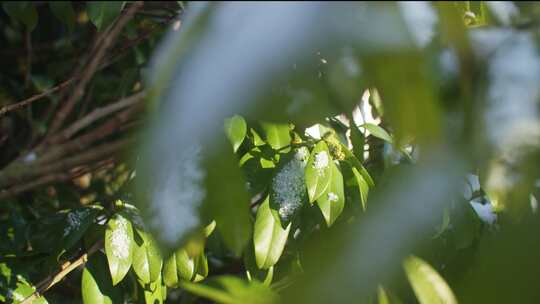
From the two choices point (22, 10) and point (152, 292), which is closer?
point (152, 292)

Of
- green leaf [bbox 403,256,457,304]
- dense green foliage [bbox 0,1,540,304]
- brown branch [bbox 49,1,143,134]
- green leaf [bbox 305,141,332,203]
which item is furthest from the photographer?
brown branch [bbox 49,1,143,134]

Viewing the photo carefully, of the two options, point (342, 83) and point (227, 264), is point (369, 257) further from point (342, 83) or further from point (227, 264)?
point (227, 264)

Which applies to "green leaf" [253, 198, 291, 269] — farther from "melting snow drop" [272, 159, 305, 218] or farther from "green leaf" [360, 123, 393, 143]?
"green leaf" [360, 123, 393, 143]

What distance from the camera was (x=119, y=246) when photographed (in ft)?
3.16

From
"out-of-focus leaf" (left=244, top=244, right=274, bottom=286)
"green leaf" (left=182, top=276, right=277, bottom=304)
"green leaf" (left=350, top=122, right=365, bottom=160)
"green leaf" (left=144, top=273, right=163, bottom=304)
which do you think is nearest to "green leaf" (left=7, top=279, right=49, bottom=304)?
"green leaf" (left=144, top=273, right=163, bottom=304)

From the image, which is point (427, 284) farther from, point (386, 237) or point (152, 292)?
point (152, 292)

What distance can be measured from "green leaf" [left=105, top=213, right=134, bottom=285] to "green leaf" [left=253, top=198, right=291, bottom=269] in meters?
0.19

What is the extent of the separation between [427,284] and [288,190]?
36 centimetres

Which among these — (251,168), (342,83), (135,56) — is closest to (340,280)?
(342,83)

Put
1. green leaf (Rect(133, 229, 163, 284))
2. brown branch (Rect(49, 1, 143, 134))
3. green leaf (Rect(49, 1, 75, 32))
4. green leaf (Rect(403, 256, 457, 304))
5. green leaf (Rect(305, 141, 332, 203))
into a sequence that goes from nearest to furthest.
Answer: green leaf (Rect(403, 256, 457, 304))
green leaf (Rect(305, 141, 332, 203))
green leaf (Rect(133, 229, 163, 284))
brown branch (Rect(49, 1, 143, 134))
green leaf (Rect(49, 1, 75, 32))

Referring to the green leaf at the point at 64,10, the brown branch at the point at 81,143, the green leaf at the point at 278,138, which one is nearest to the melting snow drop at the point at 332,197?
the green leaf at the point at 278,138

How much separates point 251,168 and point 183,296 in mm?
582

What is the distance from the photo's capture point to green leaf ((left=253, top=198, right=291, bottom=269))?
0.93 m

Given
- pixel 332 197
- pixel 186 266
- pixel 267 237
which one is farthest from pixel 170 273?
pixel 332 197
